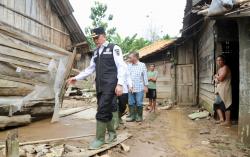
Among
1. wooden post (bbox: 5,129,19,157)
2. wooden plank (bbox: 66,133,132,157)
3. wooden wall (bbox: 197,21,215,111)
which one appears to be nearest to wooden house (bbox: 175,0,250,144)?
wooden wall (bbox: 197,21,215,111)

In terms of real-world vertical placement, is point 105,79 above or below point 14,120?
above

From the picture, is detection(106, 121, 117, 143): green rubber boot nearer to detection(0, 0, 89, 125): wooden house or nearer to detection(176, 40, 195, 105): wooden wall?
detection(0, 0, 89, 125): wooden house

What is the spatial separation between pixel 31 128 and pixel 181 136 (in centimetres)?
361

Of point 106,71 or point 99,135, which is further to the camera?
point 106,71

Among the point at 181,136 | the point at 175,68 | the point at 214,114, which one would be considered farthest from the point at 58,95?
the point at 175,68

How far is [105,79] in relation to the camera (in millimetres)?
5465

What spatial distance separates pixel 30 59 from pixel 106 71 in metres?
4.04

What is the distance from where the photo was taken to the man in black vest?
5.32 meters

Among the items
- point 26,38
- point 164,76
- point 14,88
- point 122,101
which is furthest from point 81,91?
point 122,101

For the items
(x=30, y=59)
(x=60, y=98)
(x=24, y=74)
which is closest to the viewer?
(x=24, y=74)

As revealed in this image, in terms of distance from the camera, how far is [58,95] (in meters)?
9.47

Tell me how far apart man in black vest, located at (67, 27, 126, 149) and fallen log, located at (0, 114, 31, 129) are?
2667 millimetres

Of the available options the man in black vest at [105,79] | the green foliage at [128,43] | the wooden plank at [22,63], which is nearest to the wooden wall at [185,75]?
the wooden plank at [22,63]

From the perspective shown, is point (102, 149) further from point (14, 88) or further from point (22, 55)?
point (22, 55)
